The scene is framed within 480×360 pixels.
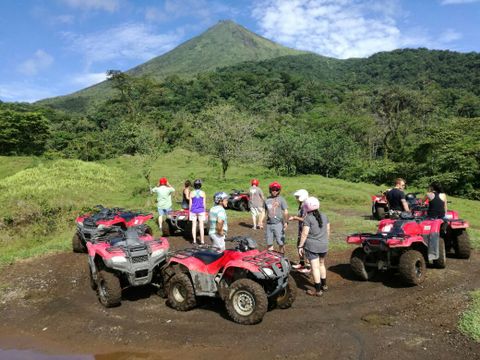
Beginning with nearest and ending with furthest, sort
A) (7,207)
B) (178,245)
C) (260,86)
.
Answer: (178,245), (7,207), (260,86)

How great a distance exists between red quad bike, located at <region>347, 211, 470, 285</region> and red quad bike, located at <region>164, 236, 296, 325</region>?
216 cm

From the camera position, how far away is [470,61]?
12975 centimetres

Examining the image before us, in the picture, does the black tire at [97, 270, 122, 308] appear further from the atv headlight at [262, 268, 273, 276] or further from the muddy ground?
the atv headlight at [262, 268, 273, 276]

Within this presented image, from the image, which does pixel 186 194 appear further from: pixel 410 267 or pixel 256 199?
pixel 410 267

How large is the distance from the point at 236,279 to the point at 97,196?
63.0 feet

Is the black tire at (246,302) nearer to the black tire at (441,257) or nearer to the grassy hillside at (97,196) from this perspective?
the black tire at (441,257)

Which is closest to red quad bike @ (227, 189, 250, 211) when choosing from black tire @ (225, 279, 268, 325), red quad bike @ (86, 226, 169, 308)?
red quad bike @ (86, 226, 169, 308)

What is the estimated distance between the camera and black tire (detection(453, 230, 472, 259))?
9.98 metres

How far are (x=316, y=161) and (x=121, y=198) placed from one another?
18143 millimetres

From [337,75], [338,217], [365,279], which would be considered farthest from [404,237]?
[337,75]

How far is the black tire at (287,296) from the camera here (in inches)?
275

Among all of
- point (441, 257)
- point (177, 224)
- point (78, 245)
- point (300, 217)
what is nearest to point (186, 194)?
point (177, 224)

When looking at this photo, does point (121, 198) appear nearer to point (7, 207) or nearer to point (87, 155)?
point (7, 207)

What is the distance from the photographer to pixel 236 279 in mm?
6824
